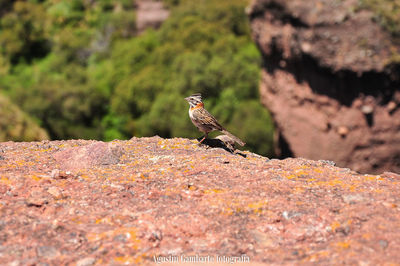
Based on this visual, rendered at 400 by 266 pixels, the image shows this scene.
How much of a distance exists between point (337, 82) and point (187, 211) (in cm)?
1755

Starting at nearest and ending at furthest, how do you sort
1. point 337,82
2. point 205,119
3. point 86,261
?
point 86,261 → point 205,119 → point 337,82

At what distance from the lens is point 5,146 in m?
9.43

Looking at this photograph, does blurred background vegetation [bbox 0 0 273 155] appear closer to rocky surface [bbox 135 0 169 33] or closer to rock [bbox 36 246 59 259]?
rocky surface [bbox 135 0 169 33]

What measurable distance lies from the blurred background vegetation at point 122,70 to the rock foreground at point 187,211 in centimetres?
1894

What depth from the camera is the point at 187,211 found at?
6.59 m

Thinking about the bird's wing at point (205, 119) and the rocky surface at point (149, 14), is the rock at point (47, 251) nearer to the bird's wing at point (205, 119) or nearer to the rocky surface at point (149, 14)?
the bird's wing at point (205, 119)

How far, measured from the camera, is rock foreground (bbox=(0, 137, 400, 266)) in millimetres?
5797

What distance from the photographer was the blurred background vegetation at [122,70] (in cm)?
3669

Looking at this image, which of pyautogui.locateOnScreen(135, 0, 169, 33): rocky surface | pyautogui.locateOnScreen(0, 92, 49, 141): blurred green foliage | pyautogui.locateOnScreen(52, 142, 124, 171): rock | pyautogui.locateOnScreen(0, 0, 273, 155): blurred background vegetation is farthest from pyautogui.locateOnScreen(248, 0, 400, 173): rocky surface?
pyautogui.locateOnScreen(135, 0, 169, 33): rocky surface

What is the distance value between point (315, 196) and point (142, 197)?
2476 mm

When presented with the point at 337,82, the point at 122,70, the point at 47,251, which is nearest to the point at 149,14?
the point at 122,70

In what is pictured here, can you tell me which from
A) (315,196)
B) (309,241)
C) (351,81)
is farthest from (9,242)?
(351,81)

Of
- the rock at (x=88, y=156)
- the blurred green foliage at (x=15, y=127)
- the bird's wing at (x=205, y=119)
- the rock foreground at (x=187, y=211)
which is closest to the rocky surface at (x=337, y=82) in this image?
the bird's wing at (x=205, y=119)

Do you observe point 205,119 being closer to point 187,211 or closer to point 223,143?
point 223,143
